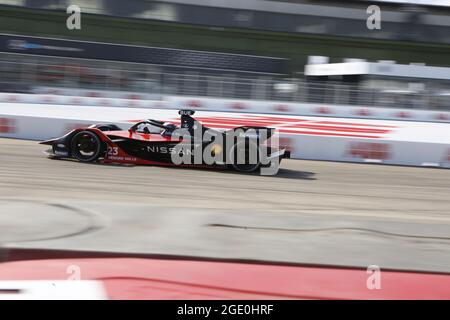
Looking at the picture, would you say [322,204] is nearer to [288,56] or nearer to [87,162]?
[87,162]

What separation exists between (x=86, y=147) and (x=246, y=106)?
8862 mm

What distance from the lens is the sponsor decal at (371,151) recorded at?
14.2m

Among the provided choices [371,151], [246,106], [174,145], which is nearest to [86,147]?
[174,145]

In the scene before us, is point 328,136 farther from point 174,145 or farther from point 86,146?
point 86,146

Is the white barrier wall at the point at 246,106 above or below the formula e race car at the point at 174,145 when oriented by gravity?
above

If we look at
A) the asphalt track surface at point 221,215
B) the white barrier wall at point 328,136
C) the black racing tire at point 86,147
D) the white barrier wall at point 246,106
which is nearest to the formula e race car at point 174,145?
the black racing tire at point 86,147

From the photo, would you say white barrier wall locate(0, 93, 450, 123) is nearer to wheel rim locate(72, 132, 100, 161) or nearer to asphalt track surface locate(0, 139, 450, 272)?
asphalt track surface locate(0, 139, 450, 272)

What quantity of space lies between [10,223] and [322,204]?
4.43 metres

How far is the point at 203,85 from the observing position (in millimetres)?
20422

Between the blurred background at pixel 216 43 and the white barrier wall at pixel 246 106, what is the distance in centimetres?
257

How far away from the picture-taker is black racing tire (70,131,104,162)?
32.9 feet

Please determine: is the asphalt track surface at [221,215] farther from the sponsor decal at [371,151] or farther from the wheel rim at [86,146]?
the sponsor decal at [371,151]

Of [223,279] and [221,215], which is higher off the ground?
[221,215]

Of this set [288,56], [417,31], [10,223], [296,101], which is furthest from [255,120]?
[417,31]
